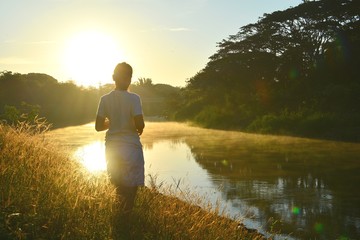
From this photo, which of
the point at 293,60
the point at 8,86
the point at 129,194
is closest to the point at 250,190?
the point at 129,194

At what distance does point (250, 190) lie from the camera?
520 inches

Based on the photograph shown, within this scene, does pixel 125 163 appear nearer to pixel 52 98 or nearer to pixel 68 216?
pixel 68 216

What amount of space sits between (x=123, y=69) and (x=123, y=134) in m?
0.84

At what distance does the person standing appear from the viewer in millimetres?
5812

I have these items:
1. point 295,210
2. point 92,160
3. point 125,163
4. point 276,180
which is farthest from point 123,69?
point 92,160

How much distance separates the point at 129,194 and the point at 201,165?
13.2 m

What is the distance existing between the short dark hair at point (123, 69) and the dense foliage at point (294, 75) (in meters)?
23.6

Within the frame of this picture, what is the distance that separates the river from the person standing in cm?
195

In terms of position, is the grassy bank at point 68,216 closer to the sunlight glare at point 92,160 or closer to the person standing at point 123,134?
the person standing at point 123,134

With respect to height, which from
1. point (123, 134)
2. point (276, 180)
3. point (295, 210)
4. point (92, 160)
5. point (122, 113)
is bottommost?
point (295, 210)

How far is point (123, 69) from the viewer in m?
5.96

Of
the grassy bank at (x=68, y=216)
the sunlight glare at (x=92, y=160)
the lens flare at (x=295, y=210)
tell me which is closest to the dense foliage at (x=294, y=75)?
the sunlight glare at (x=92, y=160)

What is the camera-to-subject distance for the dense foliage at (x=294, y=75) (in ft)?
102

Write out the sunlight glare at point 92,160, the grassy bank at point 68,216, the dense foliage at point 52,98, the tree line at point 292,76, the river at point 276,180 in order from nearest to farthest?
1. the grassy bank at point 68,216
2. the river at point 276,180
3. the sunlight glare at point 92,160
4. the tree line at point 292,76
5. the dense foliage at point 52,98
